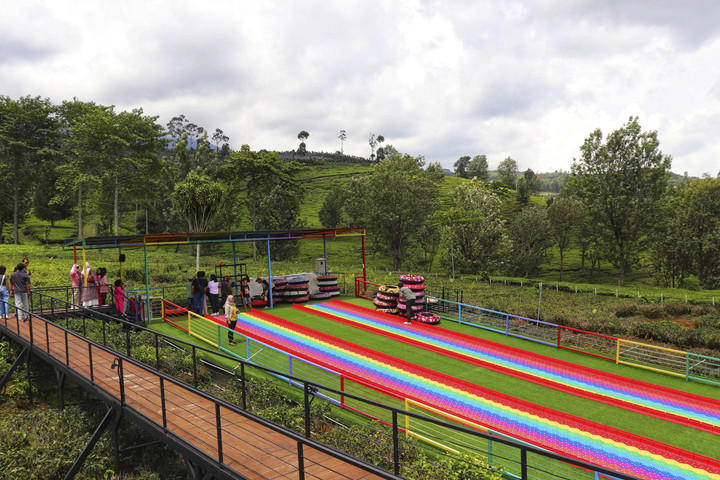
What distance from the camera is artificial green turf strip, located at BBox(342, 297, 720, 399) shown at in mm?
12430

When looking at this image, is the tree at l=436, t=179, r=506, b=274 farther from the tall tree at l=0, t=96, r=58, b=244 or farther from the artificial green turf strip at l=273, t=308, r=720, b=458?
the tall tree at l=0, t=96, r=58, b=244

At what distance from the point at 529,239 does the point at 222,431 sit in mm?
50988

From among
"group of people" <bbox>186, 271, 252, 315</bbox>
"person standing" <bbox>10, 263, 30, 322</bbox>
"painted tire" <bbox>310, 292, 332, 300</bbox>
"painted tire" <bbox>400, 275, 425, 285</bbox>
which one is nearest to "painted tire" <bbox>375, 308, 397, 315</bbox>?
"painted tire" <bbox>400, 275, 425, 285</bbox>

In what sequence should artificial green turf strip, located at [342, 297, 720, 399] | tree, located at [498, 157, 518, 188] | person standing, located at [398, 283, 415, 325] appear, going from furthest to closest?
tree, located at [498, 157, 518, 188], person standing, located at [398, 283, 415, 325], artificial green turf strip, located at [342, 297, 720, 399]

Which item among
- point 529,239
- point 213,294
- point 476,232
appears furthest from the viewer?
point 529,239

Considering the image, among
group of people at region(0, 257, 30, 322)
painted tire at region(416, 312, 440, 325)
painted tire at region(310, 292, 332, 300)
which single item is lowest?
painted tire at region(416, 312, 440, 325)

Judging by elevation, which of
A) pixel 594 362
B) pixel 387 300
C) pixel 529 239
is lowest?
pixel 594 362

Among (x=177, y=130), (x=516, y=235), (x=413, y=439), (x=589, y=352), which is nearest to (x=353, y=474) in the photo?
(x=413, y=439)

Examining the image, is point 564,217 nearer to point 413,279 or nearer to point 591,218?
point 591,218

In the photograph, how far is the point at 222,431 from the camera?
760 cm

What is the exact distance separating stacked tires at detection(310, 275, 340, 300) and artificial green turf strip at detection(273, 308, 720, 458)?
20.1ft

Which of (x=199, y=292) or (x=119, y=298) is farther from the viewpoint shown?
(x=199, y=292)

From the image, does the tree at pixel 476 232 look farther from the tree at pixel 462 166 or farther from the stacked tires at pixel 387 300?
the tree at pixel 462 166

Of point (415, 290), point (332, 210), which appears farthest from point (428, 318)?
point (332, 210)
